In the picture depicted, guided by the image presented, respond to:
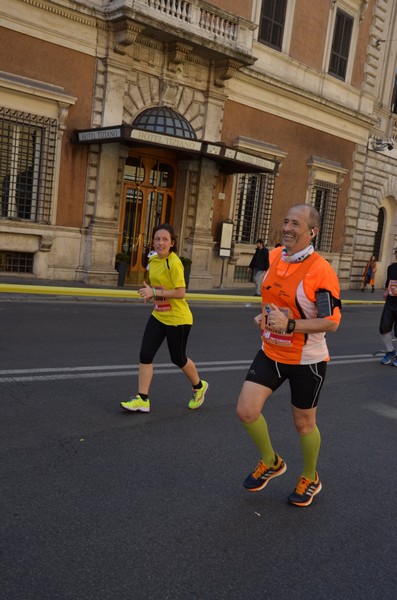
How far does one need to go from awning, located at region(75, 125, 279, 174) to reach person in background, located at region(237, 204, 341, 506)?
11225 millimetres

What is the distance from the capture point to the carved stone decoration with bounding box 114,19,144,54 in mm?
14945

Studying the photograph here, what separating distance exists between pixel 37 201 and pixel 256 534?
1289cm

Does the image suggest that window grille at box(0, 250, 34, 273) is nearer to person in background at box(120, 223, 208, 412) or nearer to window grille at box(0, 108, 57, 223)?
window grille at box(0, 108, 57, 223)

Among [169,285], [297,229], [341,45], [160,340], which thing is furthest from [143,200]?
[297,229]

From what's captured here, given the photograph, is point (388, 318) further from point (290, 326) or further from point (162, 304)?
point (290, 326)

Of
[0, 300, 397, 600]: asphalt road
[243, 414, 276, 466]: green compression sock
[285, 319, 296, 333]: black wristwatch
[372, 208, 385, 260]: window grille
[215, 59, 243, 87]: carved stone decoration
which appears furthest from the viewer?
[372, 208, 385, 260]: window grille

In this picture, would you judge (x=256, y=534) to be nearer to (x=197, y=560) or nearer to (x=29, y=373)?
(x=197, y=560)

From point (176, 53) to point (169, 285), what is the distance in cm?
1291

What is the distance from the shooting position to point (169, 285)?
5508 mm

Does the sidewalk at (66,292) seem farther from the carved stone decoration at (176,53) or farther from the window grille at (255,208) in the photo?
the carved stone decoration at (176,53)

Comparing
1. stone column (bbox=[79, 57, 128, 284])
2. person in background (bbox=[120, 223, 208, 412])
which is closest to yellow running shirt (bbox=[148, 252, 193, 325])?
person in background (bbox=[120, 223, 208, 412])

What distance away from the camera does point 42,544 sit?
300cm

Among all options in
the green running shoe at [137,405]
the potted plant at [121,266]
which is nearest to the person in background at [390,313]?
the green running shoe at [137,405]

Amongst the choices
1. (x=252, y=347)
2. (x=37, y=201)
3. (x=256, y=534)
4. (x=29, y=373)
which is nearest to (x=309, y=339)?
(x=256, y=534)
